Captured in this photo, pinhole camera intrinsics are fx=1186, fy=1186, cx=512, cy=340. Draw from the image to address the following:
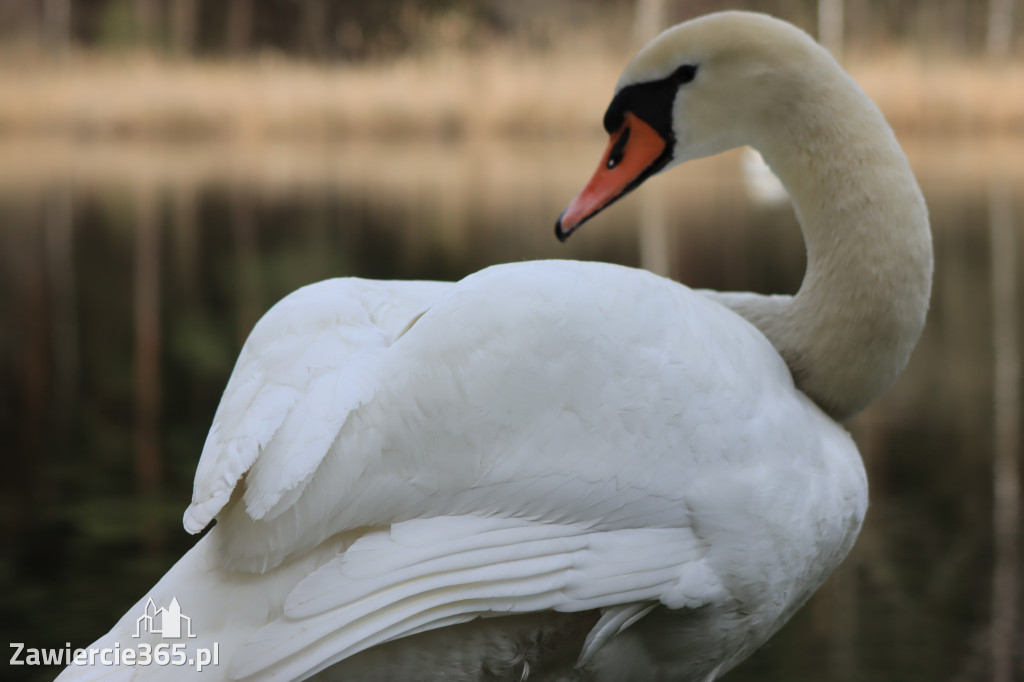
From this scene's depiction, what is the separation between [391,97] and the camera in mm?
12047

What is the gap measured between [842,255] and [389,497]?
817mm

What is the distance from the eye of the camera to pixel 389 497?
132 centimetres

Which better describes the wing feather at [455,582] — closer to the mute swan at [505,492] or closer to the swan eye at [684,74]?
the mute swan at [505,492]

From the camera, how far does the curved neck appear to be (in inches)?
68.1

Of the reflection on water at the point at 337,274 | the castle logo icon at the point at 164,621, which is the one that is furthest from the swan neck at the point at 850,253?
the castle logo icon at the point at 164,621

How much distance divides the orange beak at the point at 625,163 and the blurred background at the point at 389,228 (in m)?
0.98

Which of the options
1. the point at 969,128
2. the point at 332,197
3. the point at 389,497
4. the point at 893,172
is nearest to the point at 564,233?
the point at 893,172

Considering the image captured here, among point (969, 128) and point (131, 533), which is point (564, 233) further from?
point (969, 128)

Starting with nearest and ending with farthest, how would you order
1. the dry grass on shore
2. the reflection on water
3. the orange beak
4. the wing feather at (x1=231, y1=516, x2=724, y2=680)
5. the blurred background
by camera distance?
1. the wing feather at (x1=231, y1=516, x2=724, y2=680)
2. the orange beak
3. the reflection on water
4. the blurred background
5. the dry grass on shore

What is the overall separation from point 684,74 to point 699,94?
1.5 inches

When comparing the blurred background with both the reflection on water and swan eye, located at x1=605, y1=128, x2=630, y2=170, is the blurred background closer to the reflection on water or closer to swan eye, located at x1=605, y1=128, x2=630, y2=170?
the reflection on water

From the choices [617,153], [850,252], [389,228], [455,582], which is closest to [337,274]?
[389,228]

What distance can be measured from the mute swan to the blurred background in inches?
33.7

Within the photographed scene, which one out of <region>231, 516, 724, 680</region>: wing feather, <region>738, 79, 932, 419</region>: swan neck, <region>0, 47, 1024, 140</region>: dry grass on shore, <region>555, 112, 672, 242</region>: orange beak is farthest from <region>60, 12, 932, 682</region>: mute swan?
<region>0, 47, 1024, 140</region>: dry grass on shore
